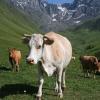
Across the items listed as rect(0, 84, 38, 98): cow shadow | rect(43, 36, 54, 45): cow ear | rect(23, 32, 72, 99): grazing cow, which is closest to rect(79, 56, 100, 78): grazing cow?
rect(0, 84, 38, 98): cow shadow

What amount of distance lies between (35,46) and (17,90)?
4.82m

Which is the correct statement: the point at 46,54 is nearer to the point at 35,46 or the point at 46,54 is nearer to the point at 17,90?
the point at 35,46

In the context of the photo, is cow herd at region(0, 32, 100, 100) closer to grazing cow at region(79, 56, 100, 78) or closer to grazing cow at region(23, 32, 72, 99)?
grazing cow at region(23, 32, 72, 99)

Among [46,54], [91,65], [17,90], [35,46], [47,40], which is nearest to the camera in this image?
[35,46]

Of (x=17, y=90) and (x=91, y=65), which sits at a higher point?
(x=91, y=65)

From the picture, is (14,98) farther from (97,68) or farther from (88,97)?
(97,68)

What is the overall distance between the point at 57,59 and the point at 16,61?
17.5 meters

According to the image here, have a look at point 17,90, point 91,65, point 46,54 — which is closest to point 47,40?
point 46,54

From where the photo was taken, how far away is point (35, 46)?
15891 millimetres

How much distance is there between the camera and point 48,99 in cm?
1795

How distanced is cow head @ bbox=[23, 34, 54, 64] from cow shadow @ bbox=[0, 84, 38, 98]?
3.45 metres

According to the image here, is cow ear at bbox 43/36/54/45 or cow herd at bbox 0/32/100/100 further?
cow ear at bbox 43/36/54/45

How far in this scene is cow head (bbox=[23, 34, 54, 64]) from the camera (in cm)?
1545

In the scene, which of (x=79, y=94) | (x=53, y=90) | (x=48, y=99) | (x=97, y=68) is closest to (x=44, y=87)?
(x=53, y=90)
